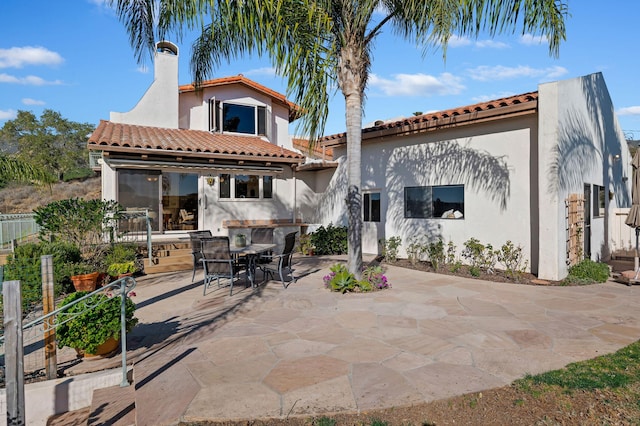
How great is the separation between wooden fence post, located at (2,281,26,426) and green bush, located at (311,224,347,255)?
11299 mm

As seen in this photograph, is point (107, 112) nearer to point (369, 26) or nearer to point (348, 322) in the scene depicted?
point (369, 26)

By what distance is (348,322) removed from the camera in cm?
585

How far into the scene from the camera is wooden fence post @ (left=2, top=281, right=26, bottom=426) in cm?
269

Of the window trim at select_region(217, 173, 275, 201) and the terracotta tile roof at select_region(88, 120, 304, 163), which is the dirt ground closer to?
the terracotta tile roof at select_region(88, 120, 304, 163)

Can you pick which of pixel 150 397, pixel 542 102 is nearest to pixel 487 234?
pixel 542 102

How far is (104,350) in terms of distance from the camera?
456cm

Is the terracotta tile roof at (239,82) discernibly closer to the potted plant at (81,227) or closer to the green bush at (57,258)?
the potted plant at (81,227)

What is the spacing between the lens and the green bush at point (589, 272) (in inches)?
348

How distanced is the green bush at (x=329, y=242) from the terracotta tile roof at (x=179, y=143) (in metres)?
3.18

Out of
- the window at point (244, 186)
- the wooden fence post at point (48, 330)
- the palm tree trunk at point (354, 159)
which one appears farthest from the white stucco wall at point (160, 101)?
the wooden fence post at point (48, 330)

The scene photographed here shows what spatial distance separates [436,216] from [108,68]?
40.4 ft

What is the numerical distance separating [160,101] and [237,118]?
3286 mm

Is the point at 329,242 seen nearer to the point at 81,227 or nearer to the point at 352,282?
the point at 352,282

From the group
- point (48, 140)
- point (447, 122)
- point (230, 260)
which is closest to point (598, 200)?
point (447, 122)
